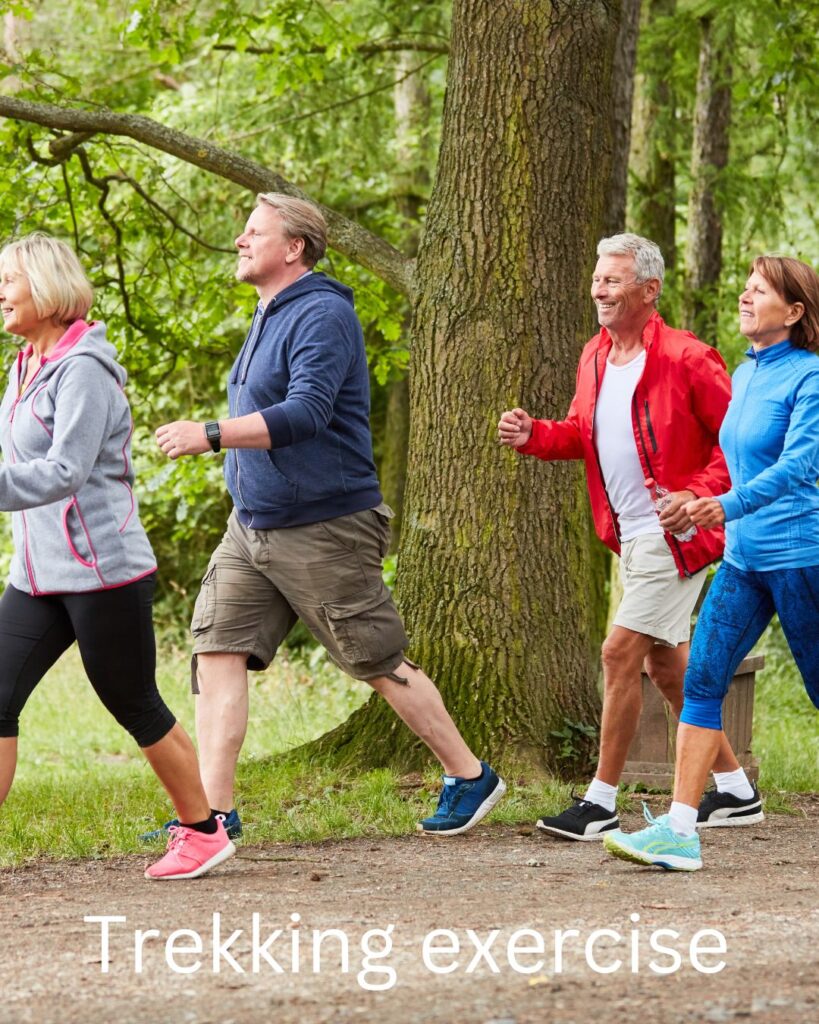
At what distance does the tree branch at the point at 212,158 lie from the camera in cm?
752

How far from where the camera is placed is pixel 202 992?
3.40 metres

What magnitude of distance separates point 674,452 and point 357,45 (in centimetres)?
741

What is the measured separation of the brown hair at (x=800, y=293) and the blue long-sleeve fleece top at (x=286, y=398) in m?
1.50

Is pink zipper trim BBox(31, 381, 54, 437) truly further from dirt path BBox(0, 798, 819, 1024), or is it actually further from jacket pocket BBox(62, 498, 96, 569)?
dirt path BBox(0, 798, 819, 1024)

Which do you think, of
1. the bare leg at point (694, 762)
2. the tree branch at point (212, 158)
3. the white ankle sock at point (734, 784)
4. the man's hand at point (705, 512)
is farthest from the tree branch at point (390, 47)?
the bare leg at point (694, 762)

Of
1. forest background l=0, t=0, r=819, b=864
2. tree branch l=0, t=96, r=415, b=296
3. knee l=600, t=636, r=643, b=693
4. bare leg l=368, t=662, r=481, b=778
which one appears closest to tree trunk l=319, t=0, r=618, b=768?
forest background l=0, t=0, r=819, b=864

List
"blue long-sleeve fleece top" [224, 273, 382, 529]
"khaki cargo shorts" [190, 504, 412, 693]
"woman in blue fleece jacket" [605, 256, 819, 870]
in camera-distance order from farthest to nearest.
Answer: "khaki cargo shorts" [190, 504, 412, 693] → "blue long-sleeve fleece top" [224, 273, 382, 529] → "woman in blue fleece jacket" [605, 256, 819, 870]

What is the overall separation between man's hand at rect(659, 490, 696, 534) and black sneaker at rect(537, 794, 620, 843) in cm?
139

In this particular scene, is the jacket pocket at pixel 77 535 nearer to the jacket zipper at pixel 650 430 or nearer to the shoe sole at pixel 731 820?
the jacket zipper at pixel 650 430

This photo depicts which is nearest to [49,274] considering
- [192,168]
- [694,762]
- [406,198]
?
[694,762]

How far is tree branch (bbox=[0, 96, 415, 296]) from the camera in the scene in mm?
7520

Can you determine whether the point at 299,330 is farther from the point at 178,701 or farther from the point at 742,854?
the point at 178,701

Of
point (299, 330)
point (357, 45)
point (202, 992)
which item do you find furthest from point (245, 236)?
point (357, 45)

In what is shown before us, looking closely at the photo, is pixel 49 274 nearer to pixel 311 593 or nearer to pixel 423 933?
pixel 311 593
